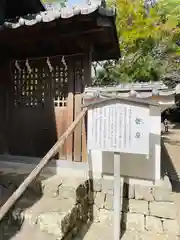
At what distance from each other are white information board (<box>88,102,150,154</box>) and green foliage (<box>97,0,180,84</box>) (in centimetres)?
1053

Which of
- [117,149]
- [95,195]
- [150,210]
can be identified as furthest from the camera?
[95,195]

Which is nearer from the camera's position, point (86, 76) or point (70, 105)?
point (86, 76)

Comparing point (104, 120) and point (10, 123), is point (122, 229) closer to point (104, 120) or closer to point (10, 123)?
point (104, 120)

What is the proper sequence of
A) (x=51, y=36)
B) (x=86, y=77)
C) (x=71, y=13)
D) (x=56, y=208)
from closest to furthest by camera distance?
(x=71, y=13)
(x=56, y=208)
(x=51, y=36)
(x=86, y=77)

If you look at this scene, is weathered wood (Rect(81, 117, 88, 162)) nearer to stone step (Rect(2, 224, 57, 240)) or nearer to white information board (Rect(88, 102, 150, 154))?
white information board (Rect(88, 102, 150, 154))

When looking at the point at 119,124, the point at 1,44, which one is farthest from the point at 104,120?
the point at 1,44

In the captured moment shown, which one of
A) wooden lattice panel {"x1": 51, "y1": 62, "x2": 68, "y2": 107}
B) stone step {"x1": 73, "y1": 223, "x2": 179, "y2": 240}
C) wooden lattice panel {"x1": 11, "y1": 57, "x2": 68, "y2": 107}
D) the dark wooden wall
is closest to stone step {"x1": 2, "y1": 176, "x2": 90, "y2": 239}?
stone step {"x1": 73, "y1": 223, "x2": 179, "y2": 240}

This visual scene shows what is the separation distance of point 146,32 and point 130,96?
13293 millimetres

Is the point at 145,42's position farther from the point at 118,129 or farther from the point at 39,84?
the point at 118,129

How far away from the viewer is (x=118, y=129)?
3.54 meters

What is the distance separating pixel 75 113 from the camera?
5012 millimetres

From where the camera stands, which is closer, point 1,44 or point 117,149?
point 117,149

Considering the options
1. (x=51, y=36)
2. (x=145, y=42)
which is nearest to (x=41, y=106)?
(x=51, y=36)

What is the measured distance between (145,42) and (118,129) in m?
13.5
